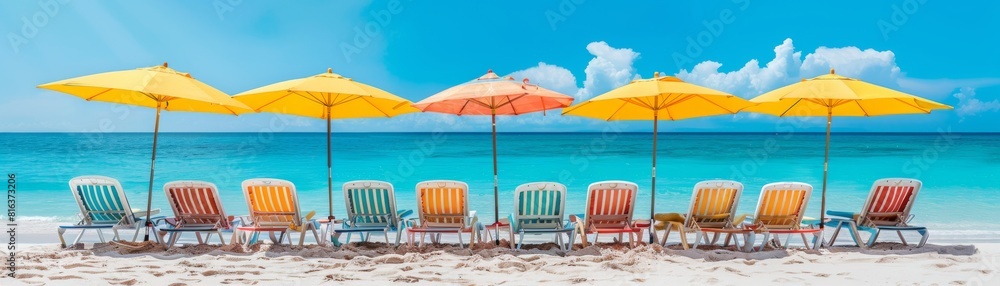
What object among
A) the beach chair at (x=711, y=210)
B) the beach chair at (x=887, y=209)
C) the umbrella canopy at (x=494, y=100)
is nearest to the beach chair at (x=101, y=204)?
the umbrella canopy at (x=494, y=100)

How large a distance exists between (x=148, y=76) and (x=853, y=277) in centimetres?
650

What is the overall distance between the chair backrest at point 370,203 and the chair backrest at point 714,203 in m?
2.95

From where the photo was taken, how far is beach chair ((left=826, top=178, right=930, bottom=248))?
6500 mm

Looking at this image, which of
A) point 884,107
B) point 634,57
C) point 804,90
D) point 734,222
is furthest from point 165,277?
point 634,57

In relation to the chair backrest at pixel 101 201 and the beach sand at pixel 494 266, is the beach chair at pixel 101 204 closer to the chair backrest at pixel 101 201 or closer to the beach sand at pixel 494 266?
the chair backrest at pixel 101 201

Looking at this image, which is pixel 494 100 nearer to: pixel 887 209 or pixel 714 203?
pixel 714 203

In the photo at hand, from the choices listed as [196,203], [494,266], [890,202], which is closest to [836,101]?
[890,202]

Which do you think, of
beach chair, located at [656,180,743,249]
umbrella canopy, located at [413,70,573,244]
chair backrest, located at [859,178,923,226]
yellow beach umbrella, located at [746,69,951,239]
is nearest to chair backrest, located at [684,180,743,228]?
beach chair, located at [656,180,743,249]

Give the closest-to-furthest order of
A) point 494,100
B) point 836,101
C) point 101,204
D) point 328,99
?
1. point 101,204
2. point 494,100
3. point 836,101
4. point 328,99

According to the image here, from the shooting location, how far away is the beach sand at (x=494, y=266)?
520 centimetres

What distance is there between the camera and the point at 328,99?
7.51 metres

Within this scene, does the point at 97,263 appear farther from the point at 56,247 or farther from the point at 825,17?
the point at 825,17

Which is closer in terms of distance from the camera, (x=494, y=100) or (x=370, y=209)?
(x=370, y=209)

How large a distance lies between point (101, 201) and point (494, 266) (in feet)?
13.2
